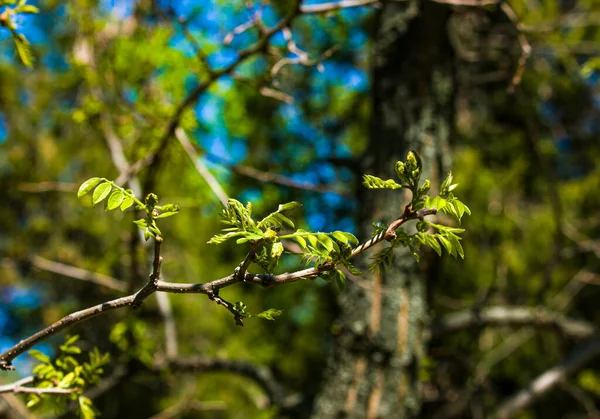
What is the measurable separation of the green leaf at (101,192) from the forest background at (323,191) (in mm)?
500

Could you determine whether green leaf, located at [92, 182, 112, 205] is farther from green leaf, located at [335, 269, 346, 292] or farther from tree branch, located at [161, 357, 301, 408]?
tree branch, located at [161, 357, 301, 408]

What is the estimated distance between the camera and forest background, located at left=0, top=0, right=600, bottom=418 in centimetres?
247

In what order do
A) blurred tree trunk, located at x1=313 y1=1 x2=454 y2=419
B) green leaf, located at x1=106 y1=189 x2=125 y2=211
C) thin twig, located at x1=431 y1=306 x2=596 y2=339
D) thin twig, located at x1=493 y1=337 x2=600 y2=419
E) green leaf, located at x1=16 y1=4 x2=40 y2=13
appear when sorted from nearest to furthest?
green leaf, located at x1=106 y1=189 x2=125 y2=211, green leaf, located at x1=16 y1=4 x2=40 y2=13, blurred tree trunk, located at x1=313 y1=1 x2=454 y2=419, thin twig, located at x1=493 y1=337 x2=600 y2=419, thin twig, located at x1=431 y1=306 x2=596 y2=339

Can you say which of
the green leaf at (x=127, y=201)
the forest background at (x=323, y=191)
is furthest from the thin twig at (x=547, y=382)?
the green leaf at (x=127, y=201)

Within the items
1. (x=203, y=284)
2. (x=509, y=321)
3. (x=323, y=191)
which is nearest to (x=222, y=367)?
(x=323, y=191)

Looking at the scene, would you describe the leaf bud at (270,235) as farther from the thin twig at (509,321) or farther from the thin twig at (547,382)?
the thin twig at (547,382)

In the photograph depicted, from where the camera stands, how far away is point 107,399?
5.52 m

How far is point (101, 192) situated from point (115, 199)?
25mm

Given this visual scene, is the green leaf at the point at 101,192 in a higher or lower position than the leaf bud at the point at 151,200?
higher

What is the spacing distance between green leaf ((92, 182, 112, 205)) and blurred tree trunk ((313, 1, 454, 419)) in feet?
4.86

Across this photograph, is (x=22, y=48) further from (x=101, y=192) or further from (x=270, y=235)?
(x=270, y=235)

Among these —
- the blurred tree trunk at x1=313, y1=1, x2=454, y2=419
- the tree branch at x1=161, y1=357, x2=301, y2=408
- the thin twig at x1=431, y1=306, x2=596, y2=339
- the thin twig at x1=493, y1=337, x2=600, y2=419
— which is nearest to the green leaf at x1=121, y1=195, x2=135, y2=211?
the blurred tree trunk at x1=313, y1=1, x2=454, y2=419

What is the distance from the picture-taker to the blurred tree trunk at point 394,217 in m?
2.37

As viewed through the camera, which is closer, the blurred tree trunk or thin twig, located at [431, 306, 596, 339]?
the blurred tree trunk
